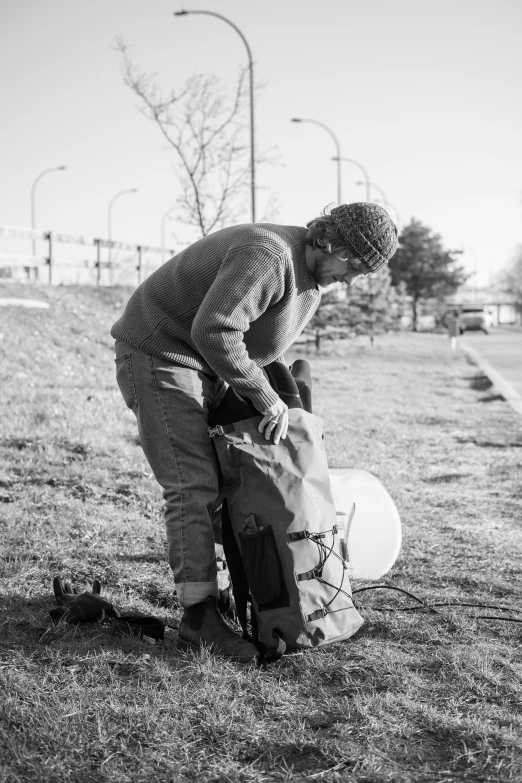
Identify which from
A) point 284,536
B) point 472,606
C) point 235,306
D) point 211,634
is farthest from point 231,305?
point 472,606

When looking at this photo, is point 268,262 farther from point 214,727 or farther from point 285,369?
point 214,727

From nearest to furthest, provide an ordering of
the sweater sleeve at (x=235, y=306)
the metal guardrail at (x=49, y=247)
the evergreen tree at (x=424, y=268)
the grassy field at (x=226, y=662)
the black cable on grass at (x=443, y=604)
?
the grassy field at (x=226, y=662)
the sweater sleeve at (x=235, y=306)
the black cable on grass at (x=443, y=604)
the metal guardrail at (x=49, y=247)
the evergreen tree at (x=424, y=268)

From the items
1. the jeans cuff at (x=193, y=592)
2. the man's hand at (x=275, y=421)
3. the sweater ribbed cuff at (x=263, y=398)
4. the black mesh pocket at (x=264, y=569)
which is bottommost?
the jeans cuff at (x=193, y=592)

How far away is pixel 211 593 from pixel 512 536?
7.92 feet

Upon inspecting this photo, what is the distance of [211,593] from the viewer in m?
3.14

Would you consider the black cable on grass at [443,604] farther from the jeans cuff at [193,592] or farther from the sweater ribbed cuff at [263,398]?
the sweater ribbed cuff at [263,398]

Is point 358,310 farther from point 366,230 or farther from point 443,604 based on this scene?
point 366,230

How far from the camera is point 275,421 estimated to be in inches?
121

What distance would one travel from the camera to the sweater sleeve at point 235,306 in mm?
2854

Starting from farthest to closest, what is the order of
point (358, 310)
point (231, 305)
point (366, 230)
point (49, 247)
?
1. point (358, 310)
2. point (49, 247)
3. point (366, 230)
4. point (231, 305)

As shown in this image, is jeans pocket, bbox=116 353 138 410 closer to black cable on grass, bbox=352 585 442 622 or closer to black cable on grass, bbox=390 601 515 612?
black cable on grass, bbox=352 585 442 622

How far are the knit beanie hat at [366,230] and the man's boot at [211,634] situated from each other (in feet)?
4.59

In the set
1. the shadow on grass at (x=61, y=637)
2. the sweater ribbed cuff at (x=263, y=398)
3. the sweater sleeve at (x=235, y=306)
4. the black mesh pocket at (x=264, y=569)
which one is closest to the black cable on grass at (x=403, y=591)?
the black mesh pocket at (x=264, y=569)

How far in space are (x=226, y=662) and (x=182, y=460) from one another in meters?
0.74
